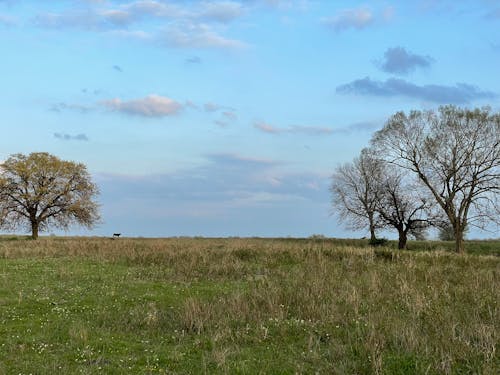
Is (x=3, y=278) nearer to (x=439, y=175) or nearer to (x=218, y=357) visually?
(x=218, y=357)

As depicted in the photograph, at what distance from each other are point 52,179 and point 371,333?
188 ft

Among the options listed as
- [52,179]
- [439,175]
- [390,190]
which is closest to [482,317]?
[439,175]

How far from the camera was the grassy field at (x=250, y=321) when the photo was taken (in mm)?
8555

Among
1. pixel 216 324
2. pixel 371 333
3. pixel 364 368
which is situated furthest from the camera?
pixel 216 324

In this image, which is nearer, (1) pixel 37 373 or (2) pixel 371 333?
(1) pixel 37 373

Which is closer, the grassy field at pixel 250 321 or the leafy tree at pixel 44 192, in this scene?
the grassy field at pixel 250 321

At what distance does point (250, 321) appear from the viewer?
38.3 ft

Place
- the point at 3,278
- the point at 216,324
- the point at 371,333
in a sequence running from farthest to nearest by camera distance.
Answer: the point at 3,278 → the point at 216,324 → the point at 371,333

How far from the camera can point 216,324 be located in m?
11.5

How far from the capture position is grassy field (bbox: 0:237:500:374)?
28.1 feet

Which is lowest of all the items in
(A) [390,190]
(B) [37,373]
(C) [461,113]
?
Result: (B) [37,373]

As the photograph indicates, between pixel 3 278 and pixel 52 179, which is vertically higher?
pixel 52 179

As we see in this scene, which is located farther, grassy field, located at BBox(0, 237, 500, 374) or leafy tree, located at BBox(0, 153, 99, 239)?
leafy tree, located at BBox(0, 153, 99, 239)

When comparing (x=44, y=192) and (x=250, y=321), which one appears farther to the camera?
(x=44, y=192)
